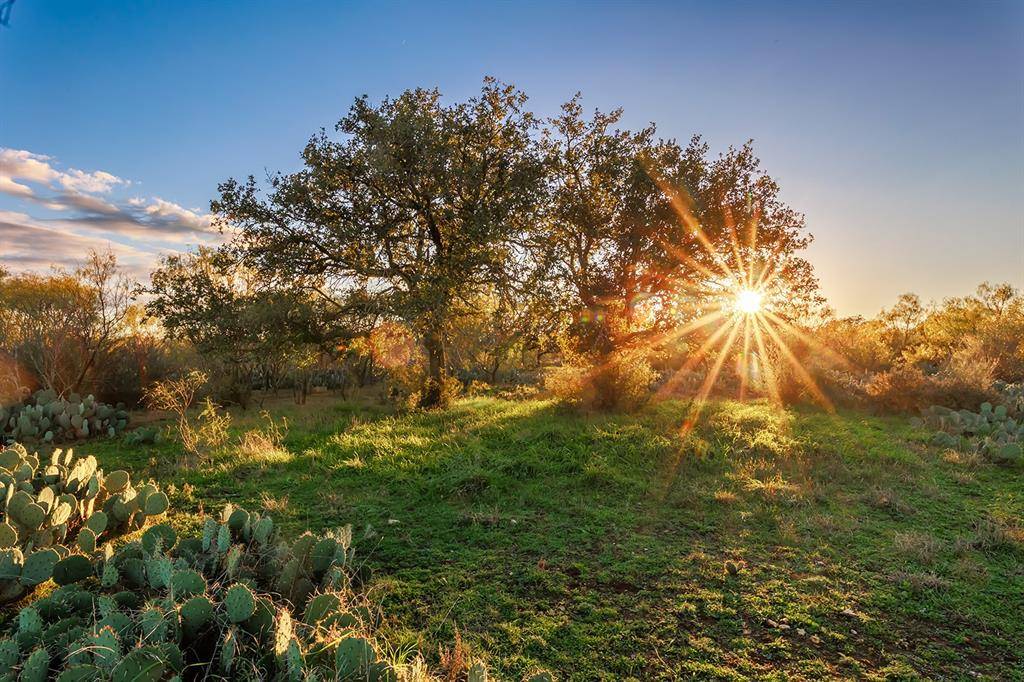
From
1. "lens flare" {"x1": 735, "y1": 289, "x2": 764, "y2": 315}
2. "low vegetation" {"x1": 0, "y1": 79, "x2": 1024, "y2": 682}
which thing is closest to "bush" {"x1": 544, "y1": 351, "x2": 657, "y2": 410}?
"low vegetation" {"x1": 0, "y1": 79, "x2": 1024, "y2": 682}

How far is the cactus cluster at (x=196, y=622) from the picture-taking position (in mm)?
3016

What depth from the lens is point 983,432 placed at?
40.7 feet

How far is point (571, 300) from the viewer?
1421 centimetres

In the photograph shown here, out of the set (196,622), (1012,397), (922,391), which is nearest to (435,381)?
(196,622)

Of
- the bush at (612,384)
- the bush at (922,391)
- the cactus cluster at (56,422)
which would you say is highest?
the bush at (922,391)

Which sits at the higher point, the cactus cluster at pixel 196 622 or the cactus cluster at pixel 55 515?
the cactus cluster at pixel 196 622

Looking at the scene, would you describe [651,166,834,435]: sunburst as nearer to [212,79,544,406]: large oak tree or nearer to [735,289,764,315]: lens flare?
[735,289,764,315]: lens flare

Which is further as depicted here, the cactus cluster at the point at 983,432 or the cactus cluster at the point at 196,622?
the cactus cluster at the point at 983,432

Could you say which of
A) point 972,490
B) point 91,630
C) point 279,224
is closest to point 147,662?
point 91,630

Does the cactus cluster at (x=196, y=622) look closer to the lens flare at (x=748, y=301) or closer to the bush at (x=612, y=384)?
the bush at (x=612, y=384)

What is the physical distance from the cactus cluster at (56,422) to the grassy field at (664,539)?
4.84 feet

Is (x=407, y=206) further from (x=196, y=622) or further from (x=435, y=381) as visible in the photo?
(x=196, y=622)

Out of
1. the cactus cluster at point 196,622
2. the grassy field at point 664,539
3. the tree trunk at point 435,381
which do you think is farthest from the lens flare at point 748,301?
Answer: the cactus cluster at point 196,622

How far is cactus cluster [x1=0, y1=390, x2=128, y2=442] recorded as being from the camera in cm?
1230
